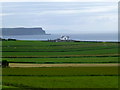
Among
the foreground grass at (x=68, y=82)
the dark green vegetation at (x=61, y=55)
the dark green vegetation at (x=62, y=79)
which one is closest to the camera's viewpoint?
the foreground grass at (x=68, y=82)

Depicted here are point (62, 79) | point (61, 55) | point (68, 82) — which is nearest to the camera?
point (68, 82)

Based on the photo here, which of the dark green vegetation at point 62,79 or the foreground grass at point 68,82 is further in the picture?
the dark green vegetation at point 62,79

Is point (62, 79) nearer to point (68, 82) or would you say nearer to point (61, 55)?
point (68, 82)

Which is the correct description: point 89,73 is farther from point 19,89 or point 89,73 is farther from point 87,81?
point 19,89

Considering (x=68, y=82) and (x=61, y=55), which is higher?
(x=61, y=55)

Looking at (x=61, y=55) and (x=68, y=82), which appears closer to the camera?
(x=68, y=82)

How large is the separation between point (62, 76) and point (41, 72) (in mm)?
2758

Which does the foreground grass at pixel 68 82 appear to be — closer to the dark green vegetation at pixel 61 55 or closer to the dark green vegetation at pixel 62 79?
the dark green vegetation at pixel 62 79

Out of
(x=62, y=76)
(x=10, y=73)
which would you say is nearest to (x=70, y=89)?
(x=62, y=76)

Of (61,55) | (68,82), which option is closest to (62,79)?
(68,82)

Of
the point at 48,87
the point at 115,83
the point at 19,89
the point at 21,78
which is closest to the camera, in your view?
the point at 19,89

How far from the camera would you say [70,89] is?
18.6 m

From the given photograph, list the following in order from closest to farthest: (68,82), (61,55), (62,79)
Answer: (68,82) → (62,79) → (61,55)

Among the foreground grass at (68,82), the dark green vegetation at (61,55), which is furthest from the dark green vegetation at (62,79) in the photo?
the dark green vegetation at (61,55)
